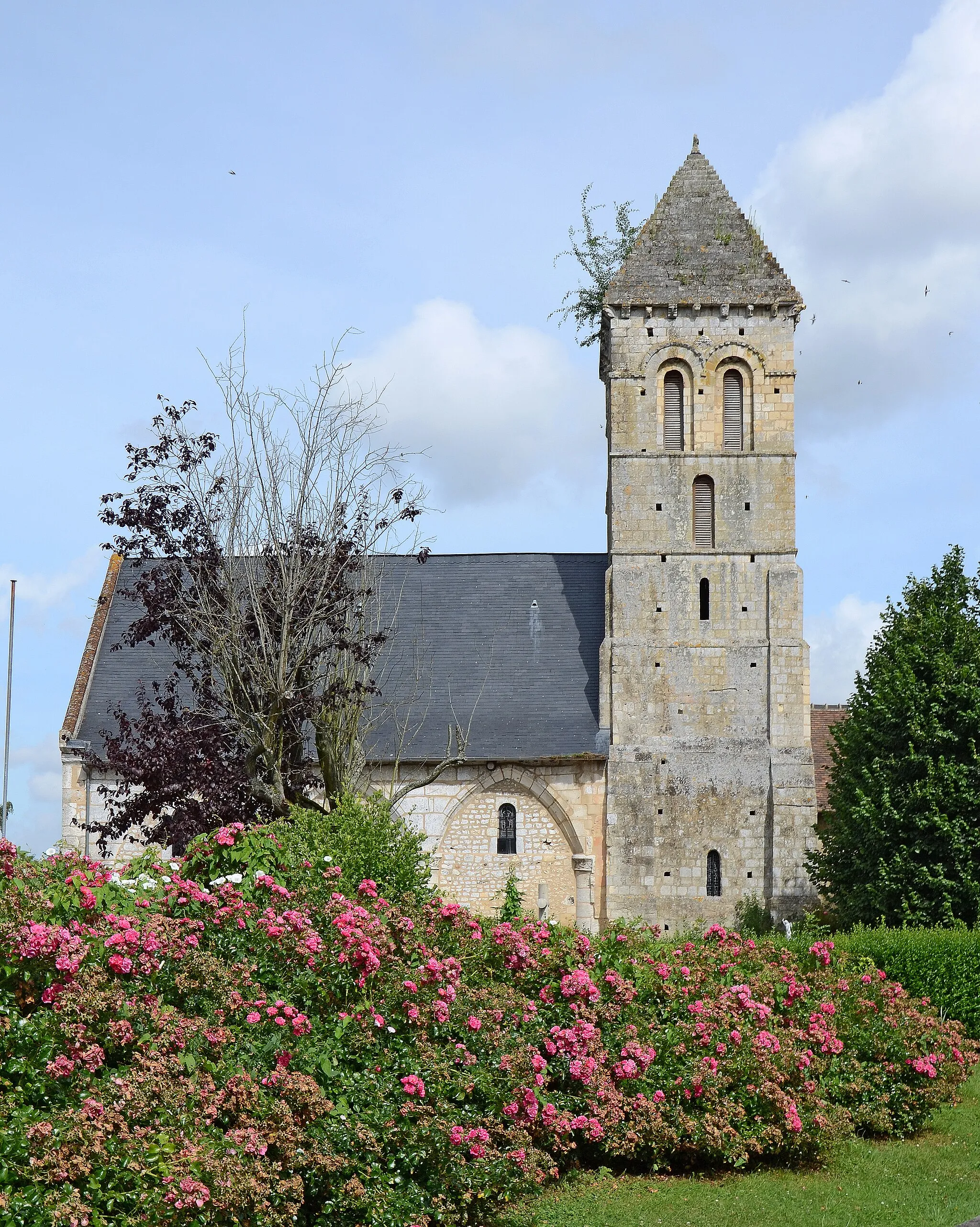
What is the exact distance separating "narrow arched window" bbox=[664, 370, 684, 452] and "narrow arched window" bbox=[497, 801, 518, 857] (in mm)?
7675

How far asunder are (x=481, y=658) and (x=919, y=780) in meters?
9.80

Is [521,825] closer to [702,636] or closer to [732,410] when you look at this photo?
[702,636]

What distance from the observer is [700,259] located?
26375 mm

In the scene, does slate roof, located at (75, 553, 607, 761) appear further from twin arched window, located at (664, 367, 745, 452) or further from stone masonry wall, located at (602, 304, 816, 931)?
twin arched window, located at (664, 367, 745, 452)

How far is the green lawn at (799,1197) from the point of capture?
899cm

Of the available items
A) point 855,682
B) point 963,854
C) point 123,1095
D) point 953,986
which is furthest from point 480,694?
point 123,1095

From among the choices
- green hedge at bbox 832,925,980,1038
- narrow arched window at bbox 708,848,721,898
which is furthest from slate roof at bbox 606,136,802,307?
green hedge at bbox 832,925,980,1038

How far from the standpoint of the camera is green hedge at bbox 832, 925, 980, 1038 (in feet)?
50.9

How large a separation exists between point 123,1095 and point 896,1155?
6541 mm

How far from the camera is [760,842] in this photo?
80.8 ft

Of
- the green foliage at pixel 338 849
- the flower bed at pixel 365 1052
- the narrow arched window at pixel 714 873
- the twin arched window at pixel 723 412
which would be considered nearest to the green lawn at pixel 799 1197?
the flower bed at pixel 365 1052

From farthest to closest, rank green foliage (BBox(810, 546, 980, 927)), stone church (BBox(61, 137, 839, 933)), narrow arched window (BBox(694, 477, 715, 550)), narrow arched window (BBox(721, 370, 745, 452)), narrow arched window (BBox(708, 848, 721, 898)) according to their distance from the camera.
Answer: narrow arched window (BBox(721, 370, 745, 452)) → narrow arched window (BBox(694, 477, 715, 550)) → stone church (BBox(61, 137, 839, 933)) → narrow arched window (BBox(708, 848, 721, 898)) → green foliage (BBox(810, 546, 980, 927))

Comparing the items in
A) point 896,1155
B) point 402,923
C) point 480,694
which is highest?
point 480,694

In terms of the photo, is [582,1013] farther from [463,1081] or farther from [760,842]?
[760,842]
